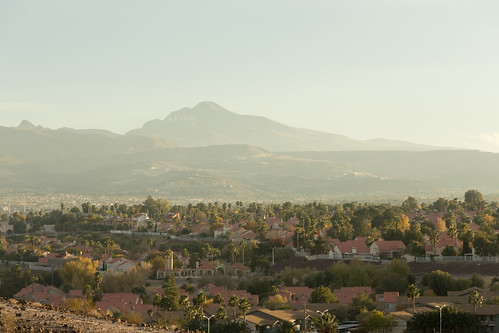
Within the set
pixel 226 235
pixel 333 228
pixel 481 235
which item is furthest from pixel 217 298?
pixel 226 235

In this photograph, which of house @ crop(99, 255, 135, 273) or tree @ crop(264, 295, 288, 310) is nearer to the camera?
tree @ crop(264, 295, 288, 310)

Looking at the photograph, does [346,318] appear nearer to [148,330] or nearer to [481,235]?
[148,330]

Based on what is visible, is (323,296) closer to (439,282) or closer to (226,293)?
(226,293)

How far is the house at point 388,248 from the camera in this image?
5079 inches

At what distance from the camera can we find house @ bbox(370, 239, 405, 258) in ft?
423

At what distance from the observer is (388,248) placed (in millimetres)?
129875

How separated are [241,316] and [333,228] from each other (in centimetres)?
7460

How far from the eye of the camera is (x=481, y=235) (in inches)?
4843

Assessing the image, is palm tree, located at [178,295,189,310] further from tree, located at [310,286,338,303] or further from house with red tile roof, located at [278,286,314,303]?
tree, located at [310,286,338,303]

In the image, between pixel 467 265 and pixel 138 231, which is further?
pixel 138 231

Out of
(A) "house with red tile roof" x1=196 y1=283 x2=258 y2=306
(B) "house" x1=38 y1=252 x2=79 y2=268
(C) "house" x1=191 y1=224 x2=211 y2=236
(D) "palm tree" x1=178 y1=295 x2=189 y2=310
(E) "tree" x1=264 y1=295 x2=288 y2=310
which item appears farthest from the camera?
(C) "house" x1=191 y1=224 x2=211 y2=236

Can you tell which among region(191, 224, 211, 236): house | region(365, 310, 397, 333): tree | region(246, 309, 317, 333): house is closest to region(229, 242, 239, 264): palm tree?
region(191, 224, 211, 236): house

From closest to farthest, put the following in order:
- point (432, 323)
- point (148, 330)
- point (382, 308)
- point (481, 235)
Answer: point (148, 330), point (432, 323), point (382, 308), point (481, 235)

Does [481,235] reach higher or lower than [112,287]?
higher
